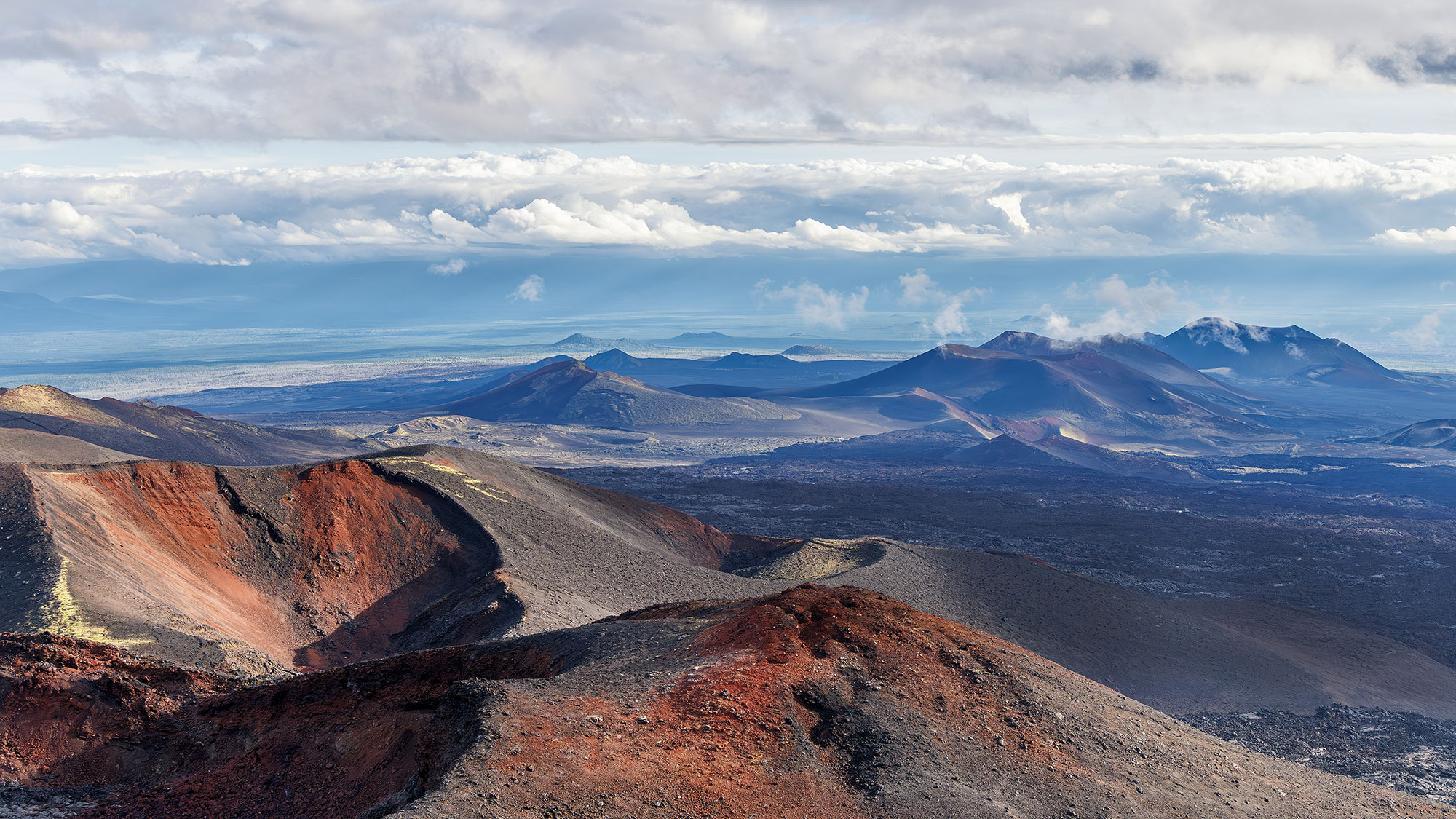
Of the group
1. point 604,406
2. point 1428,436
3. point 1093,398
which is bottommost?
point 1428,436

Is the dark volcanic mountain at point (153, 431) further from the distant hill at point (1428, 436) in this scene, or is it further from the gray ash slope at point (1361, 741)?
the distant hill at point (1428, 436)

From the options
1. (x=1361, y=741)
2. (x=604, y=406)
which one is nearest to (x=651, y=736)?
(x=1361, y=741)

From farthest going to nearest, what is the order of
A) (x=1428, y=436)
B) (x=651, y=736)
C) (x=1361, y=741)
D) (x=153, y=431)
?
1. (x=1428, y=436)
2. (x=153, y=431)
3. (x=1361, y=741)
4. (x=651, y=736)

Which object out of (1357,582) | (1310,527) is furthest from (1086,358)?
(1357,582)

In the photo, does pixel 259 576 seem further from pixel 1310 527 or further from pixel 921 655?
pixel 1310 527

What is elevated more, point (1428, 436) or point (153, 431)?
point (153, 431)

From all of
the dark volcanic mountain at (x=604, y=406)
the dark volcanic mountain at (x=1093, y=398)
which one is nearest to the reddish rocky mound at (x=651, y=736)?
the dark volcanic mountain at (x=604, y=406)

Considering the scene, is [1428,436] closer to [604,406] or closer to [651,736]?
[604,406]
